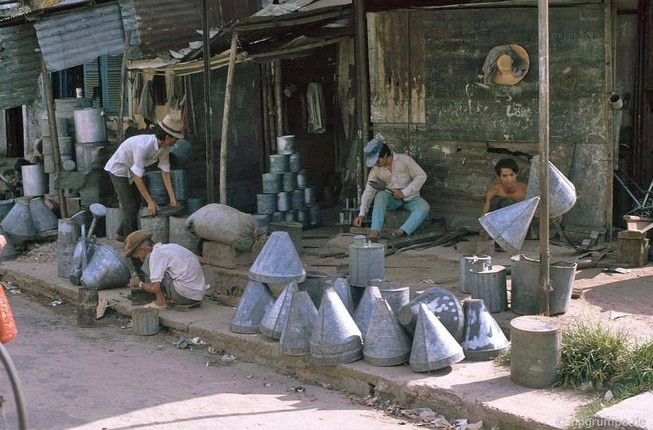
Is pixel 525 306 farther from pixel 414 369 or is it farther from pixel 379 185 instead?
pixel 379 185

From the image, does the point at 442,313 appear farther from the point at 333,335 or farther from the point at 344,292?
the point at 344,292

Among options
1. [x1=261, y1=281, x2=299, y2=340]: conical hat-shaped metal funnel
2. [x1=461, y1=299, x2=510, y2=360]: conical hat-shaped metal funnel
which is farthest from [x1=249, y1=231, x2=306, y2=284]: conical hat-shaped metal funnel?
[x1=461, y1=299, x2=510, y2=360]: conical hat-shaped metal funnel

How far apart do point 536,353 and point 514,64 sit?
4.79 m

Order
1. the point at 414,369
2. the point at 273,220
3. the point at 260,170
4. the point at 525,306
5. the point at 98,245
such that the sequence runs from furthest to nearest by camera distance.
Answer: the point at 260,170, the point at 273,220, the point at 98,245, the point at 525,306, the point at 414,369

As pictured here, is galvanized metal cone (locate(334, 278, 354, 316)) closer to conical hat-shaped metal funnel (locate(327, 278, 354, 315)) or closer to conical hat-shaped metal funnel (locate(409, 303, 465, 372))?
conical hat-shaped metal funnel (locate(327, 278, 354, 315))

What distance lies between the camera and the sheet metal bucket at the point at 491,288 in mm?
7785

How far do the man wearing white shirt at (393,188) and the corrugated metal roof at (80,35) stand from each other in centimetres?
429

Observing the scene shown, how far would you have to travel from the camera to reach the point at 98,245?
1031cm

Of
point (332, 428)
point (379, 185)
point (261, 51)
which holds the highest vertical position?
point (261, 51)

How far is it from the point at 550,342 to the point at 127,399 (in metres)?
3.22

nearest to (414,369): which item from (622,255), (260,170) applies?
(622,255)

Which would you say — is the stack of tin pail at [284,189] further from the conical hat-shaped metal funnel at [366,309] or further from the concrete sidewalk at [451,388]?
the conical hat-shaped metal funnel at [366,309]

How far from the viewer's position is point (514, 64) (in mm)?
10258

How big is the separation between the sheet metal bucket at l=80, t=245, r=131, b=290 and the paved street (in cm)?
90
